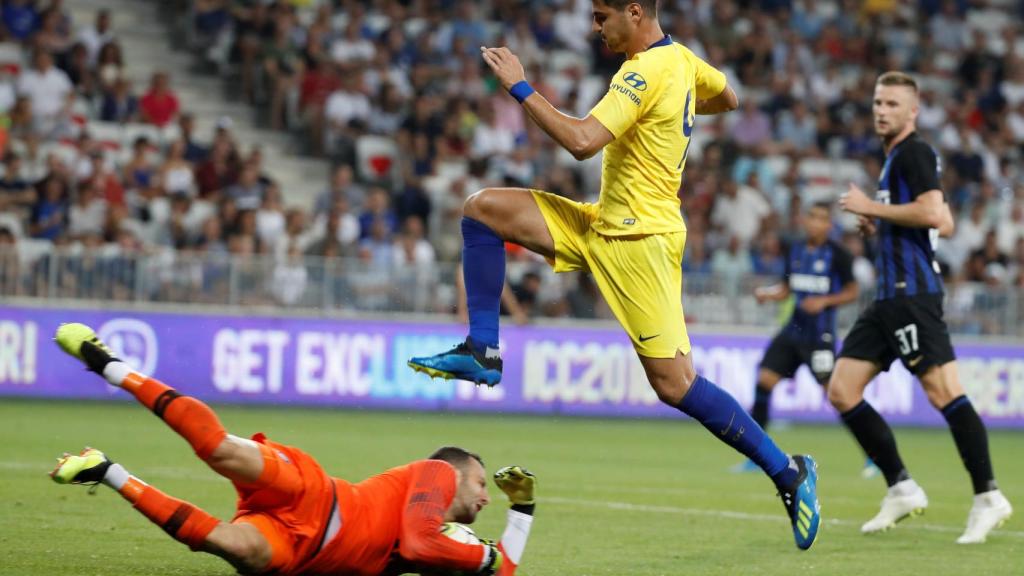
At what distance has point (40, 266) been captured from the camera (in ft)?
57.8

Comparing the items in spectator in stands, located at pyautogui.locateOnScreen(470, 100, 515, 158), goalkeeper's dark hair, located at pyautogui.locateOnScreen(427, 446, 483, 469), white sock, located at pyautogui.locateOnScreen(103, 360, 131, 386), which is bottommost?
goalkeeper's dark hair, located at pyautogui.locateOnScreen(427, 446, 483, 469)

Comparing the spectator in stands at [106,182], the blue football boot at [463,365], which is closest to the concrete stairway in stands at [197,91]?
the spectator in stands at [106,182]

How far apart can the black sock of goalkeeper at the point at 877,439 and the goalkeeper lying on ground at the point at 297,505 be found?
344 centimetres

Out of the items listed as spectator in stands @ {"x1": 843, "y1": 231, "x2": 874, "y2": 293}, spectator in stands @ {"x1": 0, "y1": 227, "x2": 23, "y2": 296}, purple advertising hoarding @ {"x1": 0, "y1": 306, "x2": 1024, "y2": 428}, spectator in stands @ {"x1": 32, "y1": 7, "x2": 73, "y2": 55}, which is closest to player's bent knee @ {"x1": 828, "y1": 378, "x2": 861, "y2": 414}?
purple advertising hoarding @ {"x1": 0, "y1": 306, "x2": 1024, "y2": 428}

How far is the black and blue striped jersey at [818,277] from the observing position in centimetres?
1466

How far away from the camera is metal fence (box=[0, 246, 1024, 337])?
17.7 metres

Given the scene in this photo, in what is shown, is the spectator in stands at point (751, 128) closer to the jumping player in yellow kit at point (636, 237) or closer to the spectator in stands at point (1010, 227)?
the spectator in stands at point (1010, 227)

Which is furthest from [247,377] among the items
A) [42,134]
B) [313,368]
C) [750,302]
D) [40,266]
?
[750,302]

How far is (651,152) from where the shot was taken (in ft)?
25.0

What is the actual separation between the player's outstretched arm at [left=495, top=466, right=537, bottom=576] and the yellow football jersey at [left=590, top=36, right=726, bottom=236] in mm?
1456

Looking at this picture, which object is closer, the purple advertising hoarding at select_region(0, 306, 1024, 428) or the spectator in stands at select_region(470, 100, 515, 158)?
the purple advertising hoarding at select_region(0, 306, 1024, 428)

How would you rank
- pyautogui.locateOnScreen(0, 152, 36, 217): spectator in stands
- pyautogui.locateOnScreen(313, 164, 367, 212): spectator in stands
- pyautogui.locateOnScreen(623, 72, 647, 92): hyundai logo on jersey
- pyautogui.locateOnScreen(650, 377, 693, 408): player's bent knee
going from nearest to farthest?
pyautogui.locateOnScreen(623, 72, 647, 92): hyundai logo on jersey → pyautogui.locateOnScreen(650, 377, 693, 408): player's bent knee → pyautogui.locateOnScreen(0, 152, 36, 217): spectator in stands → pyautogui.locateOnScreen(313, 164, 367, 212): spectator in stands

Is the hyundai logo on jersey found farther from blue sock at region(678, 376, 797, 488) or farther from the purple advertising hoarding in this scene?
the purple advertising hoarding

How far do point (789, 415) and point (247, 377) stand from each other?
6907 mm
